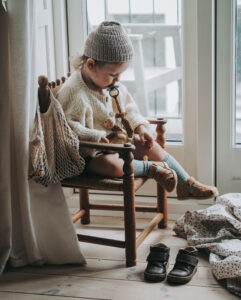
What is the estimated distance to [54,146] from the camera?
6.88 feet

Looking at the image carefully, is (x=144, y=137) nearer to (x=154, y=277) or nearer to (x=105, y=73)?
(x=105, y=73)

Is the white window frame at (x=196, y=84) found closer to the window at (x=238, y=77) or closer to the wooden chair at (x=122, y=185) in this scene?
the window at (x=238, y=77)

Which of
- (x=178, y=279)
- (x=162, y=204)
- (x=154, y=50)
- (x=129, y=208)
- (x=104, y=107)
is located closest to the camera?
(x=178, y=279)

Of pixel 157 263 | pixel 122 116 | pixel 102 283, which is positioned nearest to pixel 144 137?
pixel 122 116

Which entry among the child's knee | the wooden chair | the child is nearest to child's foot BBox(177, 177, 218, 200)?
the child

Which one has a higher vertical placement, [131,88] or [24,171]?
[131,88]

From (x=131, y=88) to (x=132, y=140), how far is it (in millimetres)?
536

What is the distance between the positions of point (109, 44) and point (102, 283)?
981 mm

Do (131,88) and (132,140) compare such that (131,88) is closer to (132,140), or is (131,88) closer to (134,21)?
(134,21)

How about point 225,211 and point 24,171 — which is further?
point 225,211

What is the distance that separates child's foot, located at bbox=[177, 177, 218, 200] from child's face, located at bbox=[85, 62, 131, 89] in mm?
574

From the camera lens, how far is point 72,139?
2.08 m

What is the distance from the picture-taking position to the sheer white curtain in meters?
1.99

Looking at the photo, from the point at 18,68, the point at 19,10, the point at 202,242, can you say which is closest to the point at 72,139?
the point at 18,68
